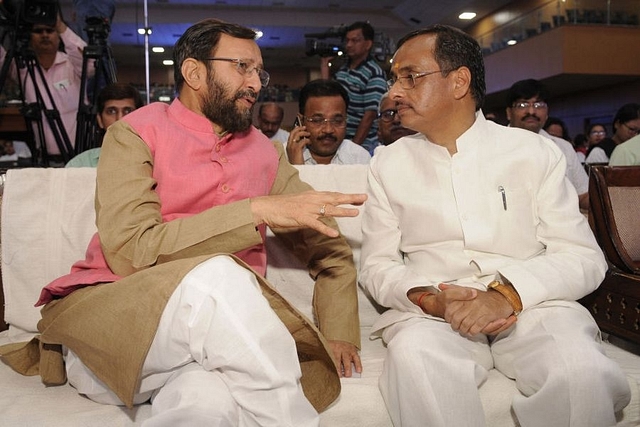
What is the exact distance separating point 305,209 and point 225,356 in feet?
1.27

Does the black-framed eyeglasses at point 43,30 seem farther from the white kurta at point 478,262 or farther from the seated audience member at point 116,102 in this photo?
the white kurta at point 478,262

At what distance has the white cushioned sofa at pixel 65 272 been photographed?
148 cm

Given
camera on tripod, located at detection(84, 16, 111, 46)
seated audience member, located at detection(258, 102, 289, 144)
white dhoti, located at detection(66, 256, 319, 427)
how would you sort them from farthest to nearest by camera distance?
seated audience member, located at detection(258, 102, 289, 144)
camera on tripod, located at detection(84, 16, 111, 46)
white dhoti, located at detection(66, 256, 319, 427)

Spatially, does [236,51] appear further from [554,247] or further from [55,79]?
[55,79]

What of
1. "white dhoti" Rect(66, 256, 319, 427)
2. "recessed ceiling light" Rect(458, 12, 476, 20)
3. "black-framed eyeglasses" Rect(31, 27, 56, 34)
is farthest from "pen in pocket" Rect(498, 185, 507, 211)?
"recessed ceiling light" Rect(458, 12, 476, 20)

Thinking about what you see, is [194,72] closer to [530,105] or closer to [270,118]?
[530,105]

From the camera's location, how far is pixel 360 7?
14445 mm

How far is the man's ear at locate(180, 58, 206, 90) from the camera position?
5.88ft

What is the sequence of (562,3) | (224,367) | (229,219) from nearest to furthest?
(224,367), (229,219), (562,3)

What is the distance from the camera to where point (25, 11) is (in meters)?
3.47

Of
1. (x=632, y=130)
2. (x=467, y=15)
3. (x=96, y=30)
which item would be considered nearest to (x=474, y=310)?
(x=96, y=30)

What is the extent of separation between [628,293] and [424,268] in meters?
0.56

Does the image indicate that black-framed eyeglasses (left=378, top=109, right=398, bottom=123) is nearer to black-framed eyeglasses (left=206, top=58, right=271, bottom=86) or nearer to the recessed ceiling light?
black-framed eyeglasses (left=206, top=58, right=271, bottom=86)

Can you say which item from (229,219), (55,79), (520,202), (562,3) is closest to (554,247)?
(520,202)
